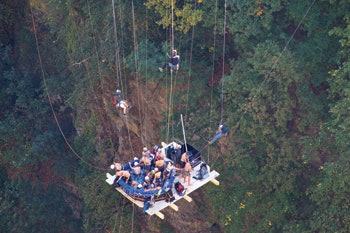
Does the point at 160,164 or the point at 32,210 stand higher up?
the point at 160,164

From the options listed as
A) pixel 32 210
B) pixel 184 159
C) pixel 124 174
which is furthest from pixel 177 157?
pixel 32 210

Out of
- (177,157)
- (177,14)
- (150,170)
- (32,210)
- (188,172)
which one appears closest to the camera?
(188,172)

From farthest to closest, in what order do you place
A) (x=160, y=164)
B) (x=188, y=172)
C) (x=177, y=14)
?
1. (x=177, y=14)
2. (x=160, y=164)
3. (x=188, y=172)

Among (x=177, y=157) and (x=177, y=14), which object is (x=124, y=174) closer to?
(x=177, y=157)

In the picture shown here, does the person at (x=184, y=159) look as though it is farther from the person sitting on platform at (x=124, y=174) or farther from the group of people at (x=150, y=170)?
the person sitting on platform at (x=124, y=174)

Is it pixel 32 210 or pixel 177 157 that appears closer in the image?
pixel 177 157

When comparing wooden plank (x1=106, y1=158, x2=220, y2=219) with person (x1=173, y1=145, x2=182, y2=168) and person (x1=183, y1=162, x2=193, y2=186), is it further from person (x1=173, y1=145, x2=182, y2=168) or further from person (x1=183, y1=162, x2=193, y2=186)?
person (x1=173, y1=145, x2=182, y2=168)

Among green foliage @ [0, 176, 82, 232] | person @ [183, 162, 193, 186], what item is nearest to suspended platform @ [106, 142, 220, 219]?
person @ [183, 162, 193, 186]

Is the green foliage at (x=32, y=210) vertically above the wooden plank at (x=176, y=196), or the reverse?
the wooden plank at (x=176, y=196)

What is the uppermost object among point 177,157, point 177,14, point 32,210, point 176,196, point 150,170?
point 177,14

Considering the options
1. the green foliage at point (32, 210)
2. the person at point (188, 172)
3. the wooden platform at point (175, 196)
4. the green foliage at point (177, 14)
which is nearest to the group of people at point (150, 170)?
the person at point (188, 172)

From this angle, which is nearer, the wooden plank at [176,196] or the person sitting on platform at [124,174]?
the person sitting on platform at [124,174]
